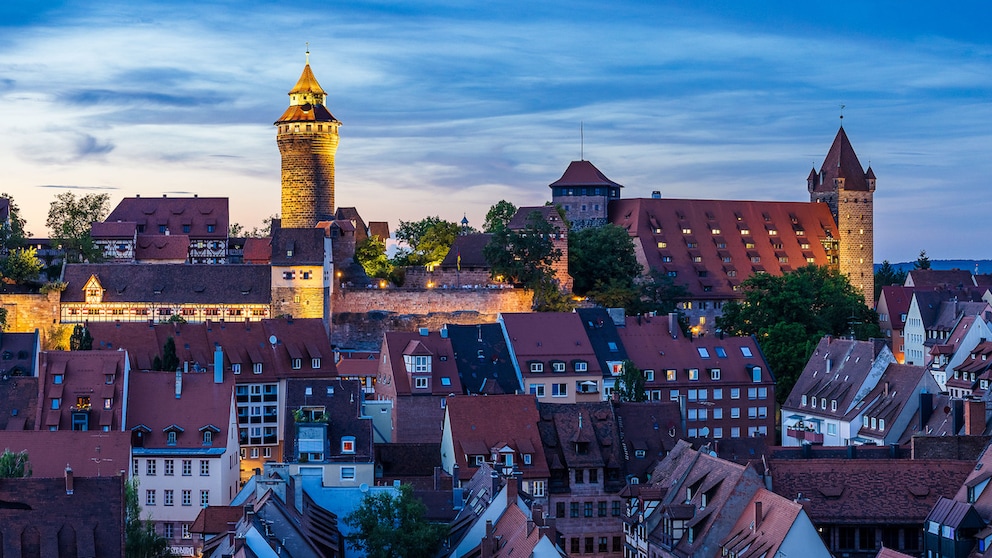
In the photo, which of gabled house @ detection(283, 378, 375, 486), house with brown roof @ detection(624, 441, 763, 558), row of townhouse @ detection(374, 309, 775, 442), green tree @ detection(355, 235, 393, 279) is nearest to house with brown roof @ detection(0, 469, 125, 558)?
gabled house @ detection(283, 378, 375, 486)

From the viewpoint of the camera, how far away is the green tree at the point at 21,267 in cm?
10006

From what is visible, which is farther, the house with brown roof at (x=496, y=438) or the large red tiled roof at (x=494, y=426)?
the large red tiled roof at (x=494, y=426)

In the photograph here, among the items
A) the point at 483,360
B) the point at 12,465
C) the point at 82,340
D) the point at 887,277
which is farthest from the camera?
the point at 887,277

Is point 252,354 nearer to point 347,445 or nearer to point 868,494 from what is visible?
point 347,445

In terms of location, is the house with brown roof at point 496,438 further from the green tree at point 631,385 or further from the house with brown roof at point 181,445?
the green tree at point 631,385

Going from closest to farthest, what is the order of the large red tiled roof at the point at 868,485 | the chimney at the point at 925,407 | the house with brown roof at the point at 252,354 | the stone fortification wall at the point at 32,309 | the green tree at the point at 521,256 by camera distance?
the large red tiled roof at the point at 868,485
the chimney at the point at 925,407
the house with brown roof at the point at 252,354
the stone fortification wall at the point at 32,309
the green tree at the point at 521,256

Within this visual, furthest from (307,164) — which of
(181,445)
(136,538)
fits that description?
(136,538)

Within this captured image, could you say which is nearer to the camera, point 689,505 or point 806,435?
point 689,505

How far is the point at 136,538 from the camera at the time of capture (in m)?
46.2

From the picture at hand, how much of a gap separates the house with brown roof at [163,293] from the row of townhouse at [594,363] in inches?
719

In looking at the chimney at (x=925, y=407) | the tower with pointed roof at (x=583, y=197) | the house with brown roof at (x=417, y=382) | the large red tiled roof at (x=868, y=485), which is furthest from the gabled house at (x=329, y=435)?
the tower with pointed roof at (x=583, y=197)

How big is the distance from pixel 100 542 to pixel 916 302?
75.4 meters

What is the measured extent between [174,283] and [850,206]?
64.4 metres

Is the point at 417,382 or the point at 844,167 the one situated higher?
the point at 844,167
